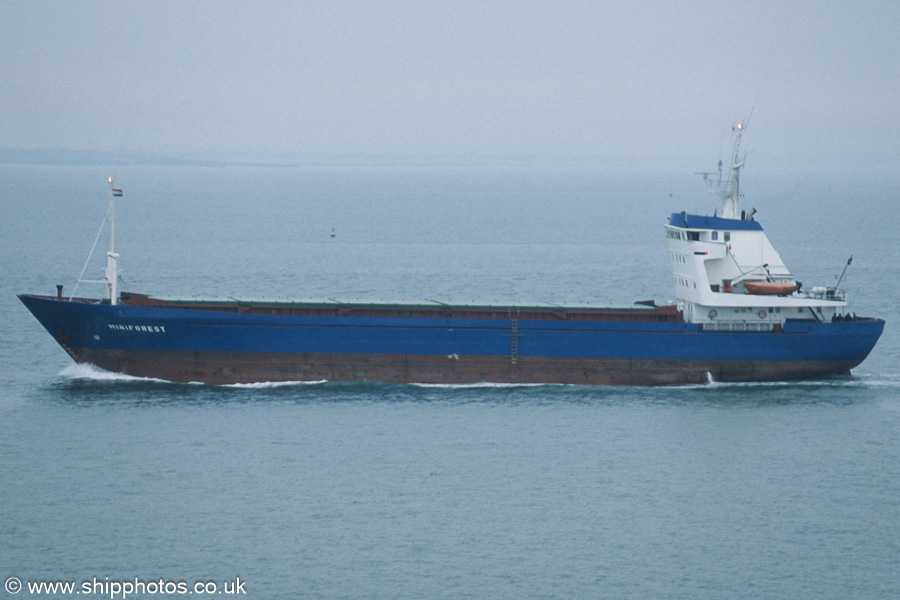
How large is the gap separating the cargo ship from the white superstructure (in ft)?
0.19

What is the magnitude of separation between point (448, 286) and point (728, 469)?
3581cm

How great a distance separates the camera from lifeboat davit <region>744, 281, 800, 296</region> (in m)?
44.2

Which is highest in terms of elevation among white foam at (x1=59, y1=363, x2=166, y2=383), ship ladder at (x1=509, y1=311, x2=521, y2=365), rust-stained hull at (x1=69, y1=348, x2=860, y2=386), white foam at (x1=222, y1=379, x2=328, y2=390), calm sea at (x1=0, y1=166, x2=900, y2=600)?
ship ladder at (x1=509, y1=311, x2=521, y2=365)

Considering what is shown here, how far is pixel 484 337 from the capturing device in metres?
43.6

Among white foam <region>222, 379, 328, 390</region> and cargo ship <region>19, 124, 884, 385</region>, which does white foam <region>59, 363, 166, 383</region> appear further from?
white foam <region>222, 379, 328, 390</region>

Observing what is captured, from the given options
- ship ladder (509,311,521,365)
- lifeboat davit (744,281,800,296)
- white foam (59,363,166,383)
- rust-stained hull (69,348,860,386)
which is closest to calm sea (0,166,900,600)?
white foam (59,363,166,383)

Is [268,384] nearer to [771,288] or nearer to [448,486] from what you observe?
[448,486]

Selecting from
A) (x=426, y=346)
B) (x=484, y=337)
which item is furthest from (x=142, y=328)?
(x=484, y=337)

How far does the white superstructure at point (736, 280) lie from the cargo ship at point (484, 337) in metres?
0.06

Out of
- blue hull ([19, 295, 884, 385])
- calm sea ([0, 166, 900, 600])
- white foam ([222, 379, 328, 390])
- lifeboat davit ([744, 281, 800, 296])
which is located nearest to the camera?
Result: calm sea ([0, 166, 900, 600])

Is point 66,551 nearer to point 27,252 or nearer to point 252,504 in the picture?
point 252,504

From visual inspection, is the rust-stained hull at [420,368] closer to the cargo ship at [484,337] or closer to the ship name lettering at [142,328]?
the cargo ship at [484,337]

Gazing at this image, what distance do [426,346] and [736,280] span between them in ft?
42.2

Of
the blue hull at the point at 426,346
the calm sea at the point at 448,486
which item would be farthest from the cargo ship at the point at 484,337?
the calm sea at the point at 448,486
